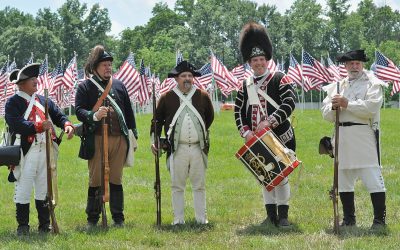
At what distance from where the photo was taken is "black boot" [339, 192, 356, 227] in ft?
26.4

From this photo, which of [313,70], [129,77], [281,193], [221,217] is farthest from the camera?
[313,70]

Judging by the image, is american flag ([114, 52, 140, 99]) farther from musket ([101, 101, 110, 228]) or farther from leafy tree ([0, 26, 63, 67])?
leafy tree ([0, 26, 63, 67])

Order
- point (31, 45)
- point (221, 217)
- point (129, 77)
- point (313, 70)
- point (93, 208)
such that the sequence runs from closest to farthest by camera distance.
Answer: point (93, 208) < point (221, 217) < point (129, 77) < point (313, 70) < point (31, 45)

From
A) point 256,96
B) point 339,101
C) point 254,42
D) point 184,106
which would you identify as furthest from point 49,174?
point 339,101

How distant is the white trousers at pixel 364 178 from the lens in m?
7.75

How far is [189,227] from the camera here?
8.19 metres

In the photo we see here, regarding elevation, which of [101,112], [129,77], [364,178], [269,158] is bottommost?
[364,178]

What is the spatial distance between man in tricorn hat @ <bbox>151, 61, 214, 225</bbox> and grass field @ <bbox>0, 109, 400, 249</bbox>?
430 millimetres

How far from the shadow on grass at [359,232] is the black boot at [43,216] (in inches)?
141

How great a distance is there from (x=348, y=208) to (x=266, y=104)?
172cm

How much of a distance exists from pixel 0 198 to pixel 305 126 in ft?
59.8

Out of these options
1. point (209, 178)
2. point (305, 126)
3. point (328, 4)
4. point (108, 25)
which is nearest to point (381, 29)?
point (328, 4)

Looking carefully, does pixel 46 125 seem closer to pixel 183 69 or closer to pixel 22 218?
pixel 22 218

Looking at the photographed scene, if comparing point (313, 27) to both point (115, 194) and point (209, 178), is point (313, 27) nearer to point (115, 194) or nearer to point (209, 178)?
point (209, 178)
